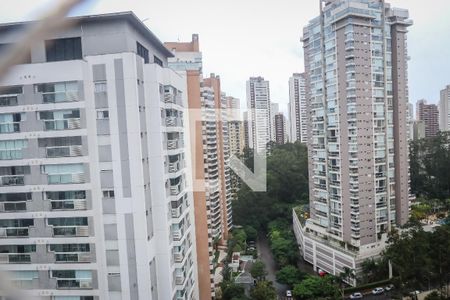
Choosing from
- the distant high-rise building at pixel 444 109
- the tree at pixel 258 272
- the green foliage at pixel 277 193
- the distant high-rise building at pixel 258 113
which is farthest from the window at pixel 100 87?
the distant high-rise building at pixel 444 109

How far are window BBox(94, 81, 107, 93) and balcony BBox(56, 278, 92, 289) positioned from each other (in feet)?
3.76

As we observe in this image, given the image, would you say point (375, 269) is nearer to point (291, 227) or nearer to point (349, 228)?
point (349, 228)

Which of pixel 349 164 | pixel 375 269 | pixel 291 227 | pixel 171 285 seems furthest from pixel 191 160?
pixel 291 227

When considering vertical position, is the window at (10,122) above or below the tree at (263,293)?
above

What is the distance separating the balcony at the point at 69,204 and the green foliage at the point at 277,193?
7835 mm

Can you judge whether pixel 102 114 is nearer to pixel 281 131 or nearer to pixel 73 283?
pixel 73 283

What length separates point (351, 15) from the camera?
612 centimetres

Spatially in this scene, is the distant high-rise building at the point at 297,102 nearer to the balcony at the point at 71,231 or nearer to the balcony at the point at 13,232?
the balcony at the point at 71,231

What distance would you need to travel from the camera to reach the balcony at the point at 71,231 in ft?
7.22

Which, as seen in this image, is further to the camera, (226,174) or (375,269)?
Answer: (226,174)

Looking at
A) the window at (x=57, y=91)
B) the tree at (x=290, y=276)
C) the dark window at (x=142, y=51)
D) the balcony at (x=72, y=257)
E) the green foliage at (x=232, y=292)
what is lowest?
the tree at (x=290, y=276)

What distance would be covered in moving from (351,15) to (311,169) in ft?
10.3

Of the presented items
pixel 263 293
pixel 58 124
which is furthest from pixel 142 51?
pixel 263 293

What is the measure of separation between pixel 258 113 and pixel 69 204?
6.72m
